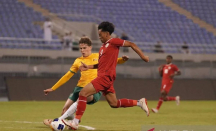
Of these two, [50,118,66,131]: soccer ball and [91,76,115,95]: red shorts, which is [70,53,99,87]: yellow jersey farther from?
[50,118,66,131]: soccer ball

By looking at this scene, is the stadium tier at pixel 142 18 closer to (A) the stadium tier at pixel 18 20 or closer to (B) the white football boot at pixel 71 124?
(A) the stadium tier at pixel 18 20

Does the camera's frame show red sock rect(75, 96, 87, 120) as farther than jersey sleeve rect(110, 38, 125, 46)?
No

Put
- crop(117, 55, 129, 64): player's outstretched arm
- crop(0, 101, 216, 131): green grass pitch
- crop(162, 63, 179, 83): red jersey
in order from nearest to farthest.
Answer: crop(117, 55, 129, 64): player's outstretched arm < crop(0, 101, 216, 131): green grass pitch < crop(162, 63, 179, 83): red jersey

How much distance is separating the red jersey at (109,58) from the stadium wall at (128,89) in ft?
49.7

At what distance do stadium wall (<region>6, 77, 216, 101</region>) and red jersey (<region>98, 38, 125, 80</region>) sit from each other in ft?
49.7

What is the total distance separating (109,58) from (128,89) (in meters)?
16.9

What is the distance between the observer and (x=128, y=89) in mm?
26734

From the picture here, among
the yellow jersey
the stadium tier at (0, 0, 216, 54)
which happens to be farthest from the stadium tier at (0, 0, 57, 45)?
the yellow jersey

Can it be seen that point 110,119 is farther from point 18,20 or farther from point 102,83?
point 18,20

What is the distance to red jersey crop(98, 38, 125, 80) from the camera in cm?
994

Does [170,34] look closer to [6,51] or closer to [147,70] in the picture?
[147,70]

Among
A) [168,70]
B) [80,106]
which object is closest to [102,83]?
[80,106]

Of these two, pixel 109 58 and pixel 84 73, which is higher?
pixel 109 58

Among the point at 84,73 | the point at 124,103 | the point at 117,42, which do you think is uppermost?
the point at 117,42
